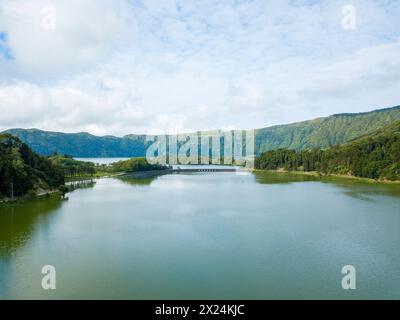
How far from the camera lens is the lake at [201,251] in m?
19.5

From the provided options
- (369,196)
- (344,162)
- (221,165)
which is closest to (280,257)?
(369,196)

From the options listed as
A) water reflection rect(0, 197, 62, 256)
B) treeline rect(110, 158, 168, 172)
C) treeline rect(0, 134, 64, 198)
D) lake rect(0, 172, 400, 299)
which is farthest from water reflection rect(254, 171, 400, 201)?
treeline rect(110, 158, 168, 172)

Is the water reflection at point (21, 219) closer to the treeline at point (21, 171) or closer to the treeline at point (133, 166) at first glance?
the treeline at point (21, 171)

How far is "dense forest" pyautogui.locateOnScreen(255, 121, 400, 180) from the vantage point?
301 ft

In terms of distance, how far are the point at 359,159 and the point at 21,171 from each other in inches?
3491

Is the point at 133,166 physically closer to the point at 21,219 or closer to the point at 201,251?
the point at 21,219

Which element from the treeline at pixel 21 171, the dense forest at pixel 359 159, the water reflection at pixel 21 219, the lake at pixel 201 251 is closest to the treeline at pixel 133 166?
the dense forest at pixel 359 159

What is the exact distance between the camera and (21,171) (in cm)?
5388

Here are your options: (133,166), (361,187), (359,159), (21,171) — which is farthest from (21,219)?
(133,166)

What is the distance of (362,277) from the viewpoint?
2106cm

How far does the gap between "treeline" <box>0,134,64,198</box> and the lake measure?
480cm

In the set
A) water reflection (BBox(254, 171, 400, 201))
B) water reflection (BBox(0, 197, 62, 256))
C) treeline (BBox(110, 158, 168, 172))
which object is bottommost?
water reflection (BBox(0, 197, 62, 256))

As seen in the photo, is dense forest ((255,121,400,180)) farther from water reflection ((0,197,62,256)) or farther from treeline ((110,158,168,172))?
water reflection ((0,197,62,256))
